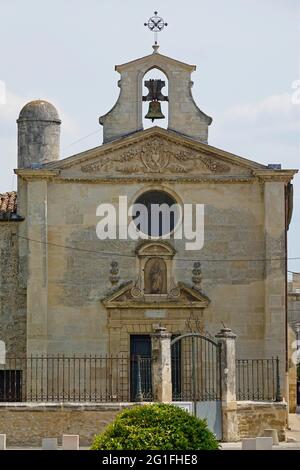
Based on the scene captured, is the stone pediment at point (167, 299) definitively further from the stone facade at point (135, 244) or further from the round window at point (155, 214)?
the round window at point (155, 214)

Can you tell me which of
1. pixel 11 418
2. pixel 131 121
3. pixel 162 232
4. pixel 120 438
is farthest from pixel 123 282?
pixel 120 438

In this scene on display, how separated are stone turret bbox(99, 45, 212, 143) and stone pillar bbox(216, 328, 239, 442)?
826 cm

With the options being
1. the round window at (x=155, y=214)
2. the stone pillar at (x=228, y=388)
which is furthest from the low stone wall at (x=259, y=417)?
the round window at (x=155, y=214)

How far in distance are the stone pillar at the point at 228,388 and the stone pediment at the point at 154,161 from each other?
7.19m

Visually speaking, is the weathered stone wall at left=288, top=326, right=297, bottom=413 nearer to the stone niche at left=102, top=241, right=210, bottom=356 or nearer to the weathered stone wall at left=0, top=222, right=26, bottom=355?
the stone niche at left=102, top=241, right=210, bottom=356

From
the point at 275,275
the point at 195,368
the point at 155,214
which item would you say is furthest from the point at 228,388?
the point at 155,214

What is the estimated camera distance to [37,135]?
46.2 metres

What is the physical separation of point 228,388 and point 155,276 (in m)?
6.91

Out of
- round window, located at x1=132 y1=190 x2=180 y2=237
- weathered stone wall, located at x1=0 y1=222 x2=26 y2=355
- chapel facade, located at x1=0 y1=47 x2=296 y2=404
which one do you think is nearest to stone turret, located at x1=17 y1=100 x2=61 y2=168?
chapel facade, located at x1=0 y1=47 x2=296 y2=404

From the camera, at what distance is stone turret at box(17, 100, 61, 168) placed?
46.1 meters

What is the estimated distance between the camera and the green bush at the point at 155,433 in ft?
89.7

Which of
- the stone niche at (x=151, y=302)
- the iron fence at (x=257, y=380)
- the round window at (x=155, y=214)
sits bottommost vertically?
the iron fence at (x=257, y=380)

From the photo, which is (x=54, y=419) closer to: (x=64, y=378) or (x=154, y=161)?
(x=64, y=378)
